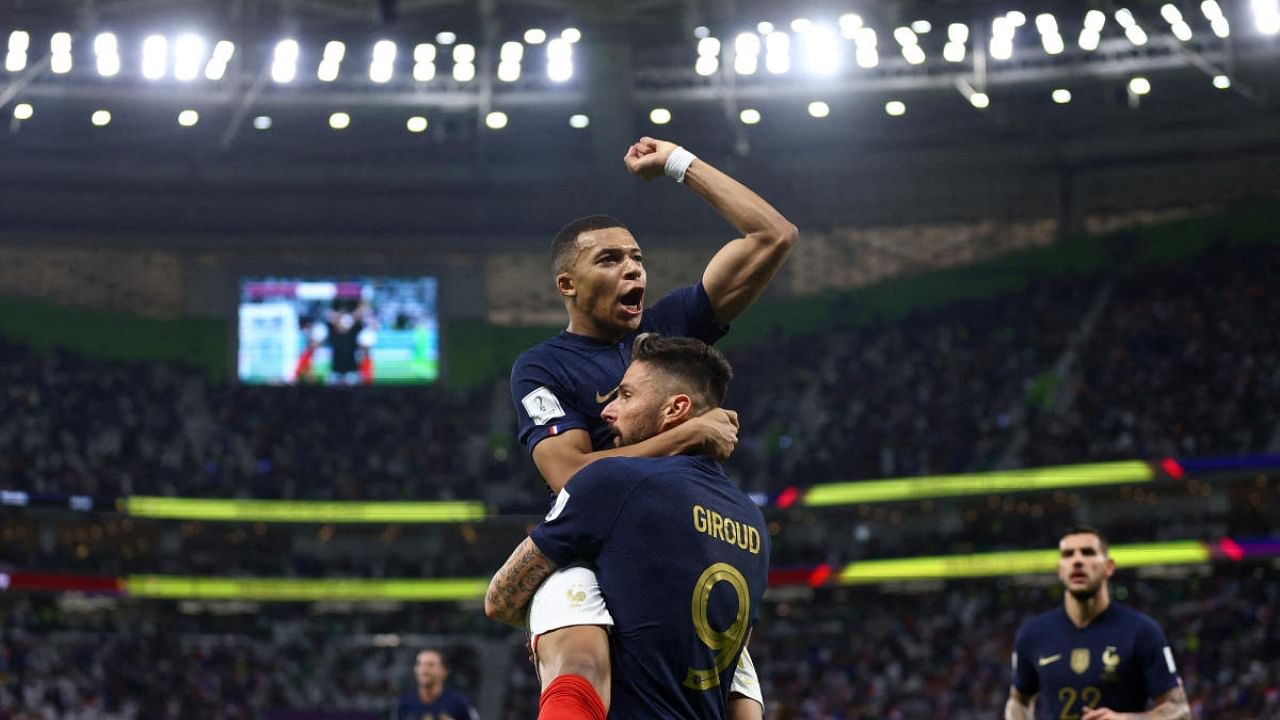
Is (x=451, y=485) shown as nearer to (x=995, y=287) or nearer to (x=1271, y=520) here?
(x=995, y=287)

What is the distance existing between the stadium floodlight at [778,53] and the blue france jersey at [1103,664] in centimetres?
2727

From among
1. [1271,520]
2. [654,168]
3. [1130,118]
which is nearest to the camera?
[654,168]

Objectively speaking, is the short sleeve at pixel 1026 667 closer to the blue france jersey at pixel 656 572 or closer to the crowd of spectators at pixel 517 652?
the blue france jersey at pixel 656 572

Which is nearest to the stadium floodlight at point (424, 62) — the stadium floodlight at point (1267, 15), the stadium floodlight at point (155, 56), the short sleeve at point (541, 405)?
the stadium floodlight at point (155, 56)

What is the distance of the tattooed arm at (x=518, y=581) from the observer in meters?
4.73

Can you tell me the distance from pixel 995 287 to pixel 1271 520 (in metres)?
9.91

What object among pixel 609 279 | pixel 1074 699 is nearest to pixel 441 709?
pixel 1074 699

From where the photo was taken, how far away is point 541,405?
225 inches

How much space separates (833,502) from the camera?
126 ft

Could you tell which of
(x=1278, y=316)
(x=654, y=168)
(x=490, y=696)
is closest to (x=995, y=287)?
(x=1278, y=316)

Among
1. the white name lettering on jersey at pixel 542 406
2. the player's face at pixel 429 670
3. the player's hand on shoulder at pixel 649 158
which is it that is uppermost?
the player's hand on shoulder at pixel 649 158

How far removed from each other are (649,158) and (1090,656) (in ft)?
16.9

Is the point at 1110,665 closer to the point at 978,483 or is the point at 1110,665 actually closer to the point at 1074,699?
the point at 1074,699

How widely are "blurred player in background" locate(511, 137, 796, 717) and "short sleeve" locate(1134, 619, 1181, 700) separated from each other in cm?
450
